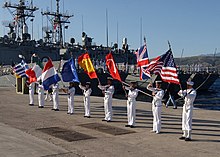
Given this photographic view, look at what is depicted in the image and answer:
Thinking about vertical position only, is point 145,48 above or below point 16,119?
above

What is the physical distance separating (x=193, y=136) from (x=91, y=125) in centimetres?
336

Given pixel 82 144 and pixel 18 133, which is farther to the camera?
pixel 18 133

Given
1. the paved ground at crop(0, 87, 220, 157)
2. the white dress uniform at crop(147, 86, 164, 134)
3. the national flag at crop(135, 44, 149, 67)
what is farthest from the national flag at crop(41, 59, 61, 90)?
the white dress uniform at crop(147, 86, 164, 134)

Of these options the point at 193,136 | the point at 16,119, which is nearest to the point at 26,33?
the point at 16,119

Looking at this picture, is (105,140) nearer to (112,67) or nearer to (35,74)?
(112,67)

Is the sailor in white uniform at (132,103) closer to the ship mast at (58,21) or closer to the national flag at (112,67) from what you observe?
the national flag at (112,67)

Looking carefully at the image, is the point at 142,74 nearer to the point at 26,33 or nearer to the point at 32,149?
the point at 32,149

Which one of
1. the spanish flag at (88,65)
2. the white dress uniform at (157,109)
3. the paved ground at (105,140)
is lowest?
the paved ground at (105,140)

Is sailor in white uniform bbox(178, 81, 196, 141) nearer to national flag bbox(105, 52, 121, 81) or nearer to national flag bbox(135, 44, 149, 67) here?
national flag bbox(135, 44, 149, 67)

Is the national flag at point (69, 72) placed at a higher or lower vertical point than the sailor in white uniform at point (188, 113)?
higher

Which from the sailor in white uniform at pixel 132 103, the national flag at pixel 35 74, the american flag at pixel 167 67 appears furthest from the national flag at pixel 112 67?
the national flag at pixel 35 74

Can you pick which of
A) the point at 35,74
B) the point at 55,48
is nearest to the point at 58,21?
the point at 55,48

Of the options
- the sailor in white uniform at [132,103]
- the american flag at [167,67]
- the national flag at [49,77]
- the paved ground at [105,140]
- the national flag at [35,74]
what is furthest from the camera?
the national flag at [35,74]

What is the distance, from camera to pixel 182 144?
25.3ft
